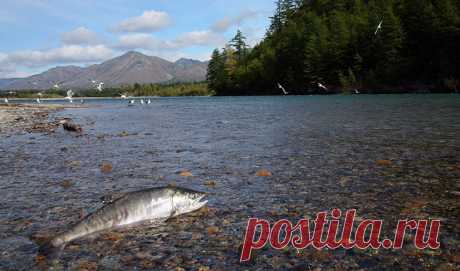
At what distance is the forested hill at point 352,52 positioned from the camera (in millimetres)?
79312

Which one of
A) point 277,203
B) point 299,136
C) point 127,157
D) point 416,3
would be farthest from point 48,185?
point 416,3

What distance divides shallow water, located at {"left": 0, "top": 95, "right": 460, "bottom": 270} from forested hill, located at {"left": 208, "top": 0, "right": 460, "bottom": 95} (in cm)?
6819

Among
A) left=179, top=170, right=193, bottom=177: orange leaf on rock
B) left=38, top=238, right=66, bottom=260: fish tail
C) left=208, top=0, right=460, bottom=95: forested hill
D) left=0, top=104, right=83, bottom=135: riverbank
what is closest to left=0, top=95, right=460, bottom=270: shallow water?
left=38, top=238, right=66, bottom=260: fish tail

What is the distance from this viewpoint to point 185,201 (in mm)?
7062

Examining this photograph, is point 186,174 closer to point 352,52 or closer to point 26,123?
point 26,123

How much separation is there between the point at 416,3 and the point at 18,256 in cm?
10284

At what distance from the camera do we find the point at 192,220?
705 centimetres

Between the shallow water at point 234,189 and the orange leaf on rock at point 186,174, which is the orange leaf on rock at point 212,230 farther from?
the orange leaf on rock at point 186,174

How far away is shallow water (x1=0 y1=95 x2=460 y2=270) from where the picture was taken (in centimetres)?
549

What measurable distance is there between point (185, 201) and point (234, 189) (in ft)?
7.32

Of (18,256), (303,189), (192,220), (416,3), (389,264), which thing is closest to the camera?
(389,264)

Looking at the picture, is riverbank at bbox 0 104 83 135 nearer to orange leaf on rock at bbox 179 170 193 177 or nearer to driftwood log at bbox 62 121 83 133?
driftwood log at bbox 62 121 83 133

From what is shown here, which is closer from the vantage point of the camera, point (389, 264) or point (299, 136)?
point (389, 264)

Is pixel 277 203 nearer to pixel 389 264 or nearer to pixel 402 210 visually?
pixel 402 210
